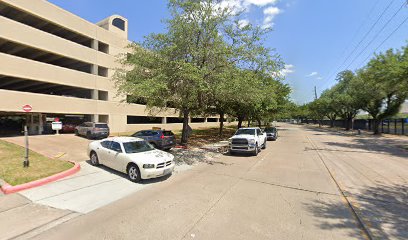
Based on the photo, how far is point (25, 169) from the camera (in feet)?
28.9

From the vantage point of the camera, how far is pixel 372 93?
3172 cm

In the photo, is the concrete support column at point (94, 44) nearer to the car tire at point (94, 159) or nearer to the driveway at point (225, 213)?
the car tire at point (94, 159)

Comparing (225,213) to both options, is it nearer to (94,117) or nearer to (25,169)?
(25,169)

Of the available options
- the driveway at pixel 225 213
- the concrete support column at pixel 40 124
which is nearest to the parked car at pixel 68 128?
the concrete support column at pixel 40 124

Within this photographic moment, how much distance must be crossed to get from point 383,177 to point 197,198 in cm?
808

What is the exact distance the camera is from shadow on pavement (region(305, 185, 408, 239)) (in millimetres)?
4656

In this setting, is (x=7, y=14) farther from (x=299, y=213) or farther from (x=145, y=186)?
(x=299, y=213)

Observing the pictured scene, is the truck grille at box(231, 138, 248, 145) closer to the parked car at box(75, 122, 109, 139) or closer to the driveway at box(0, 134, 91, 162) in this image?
the driveway at box(0, 134, 91, 162)

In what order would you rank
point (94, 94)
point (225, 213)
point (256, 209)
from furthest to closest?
1. point (94, 94)
2. point (256, 209)
3. point (225, 213)

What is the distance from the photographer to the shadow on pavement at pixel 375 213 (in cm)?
466

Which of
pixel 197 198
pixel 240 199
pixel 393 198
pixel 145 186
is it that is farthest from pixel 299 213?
pixel 145 186

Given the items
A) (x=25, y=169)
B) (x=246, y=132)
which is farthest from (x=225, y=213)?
(x=246, y=132)

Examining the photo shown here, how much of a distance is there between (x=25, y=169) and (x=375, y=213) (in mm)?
12216

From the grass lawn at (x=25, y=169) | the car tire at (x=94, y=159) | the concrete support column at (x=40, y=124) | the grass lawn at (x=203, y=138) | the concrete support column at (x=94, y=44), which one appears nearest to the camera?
the grass lawn at (x=25, y=169)
